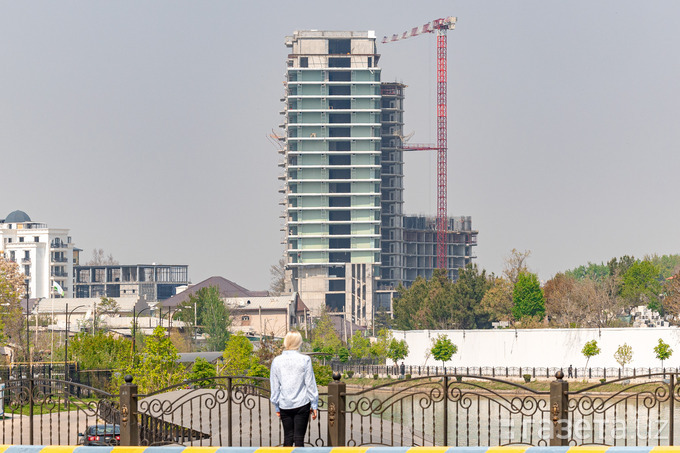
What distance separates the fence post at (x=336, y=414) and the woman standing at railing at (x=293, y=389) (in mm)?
769

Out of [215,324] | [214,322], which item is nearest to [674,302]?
[215,324]

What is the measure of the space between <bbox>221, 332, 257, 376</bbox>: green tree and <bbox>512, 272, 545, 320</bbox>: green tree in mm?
57870

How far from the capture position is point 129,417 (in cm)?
1493

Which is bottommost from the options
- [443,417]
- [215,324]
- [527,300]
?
[215,324]

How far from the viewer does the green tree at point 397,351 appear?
3826 inches

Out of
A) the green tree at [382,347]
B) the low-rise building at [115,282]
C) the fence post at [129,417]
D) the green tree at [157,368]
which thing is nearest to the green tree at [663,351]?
the green tree at [382,347]

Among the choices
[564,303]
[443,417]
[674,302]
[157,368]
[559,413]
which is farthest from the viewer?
[564,303]

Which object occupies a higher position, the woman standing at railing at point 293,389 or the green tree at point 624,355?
the woman standing at railing at point 293,389

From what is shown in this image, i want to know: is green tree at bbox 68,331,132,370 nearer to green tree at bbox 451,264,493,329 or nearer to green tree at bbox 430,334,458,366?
green tree at bbox 430,334,458,366

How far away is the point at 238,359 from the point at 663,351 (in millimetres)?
42763

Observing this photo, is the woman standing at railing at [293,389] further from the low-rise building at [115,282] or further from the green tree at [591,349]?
the low-rise building at [115,282]

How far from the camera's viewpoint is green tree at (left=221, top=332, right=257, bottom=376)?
44312mm

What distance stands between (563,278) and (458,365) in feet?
93.0

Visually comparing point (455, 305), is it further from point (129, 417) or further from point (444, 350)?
point (129, 417)
